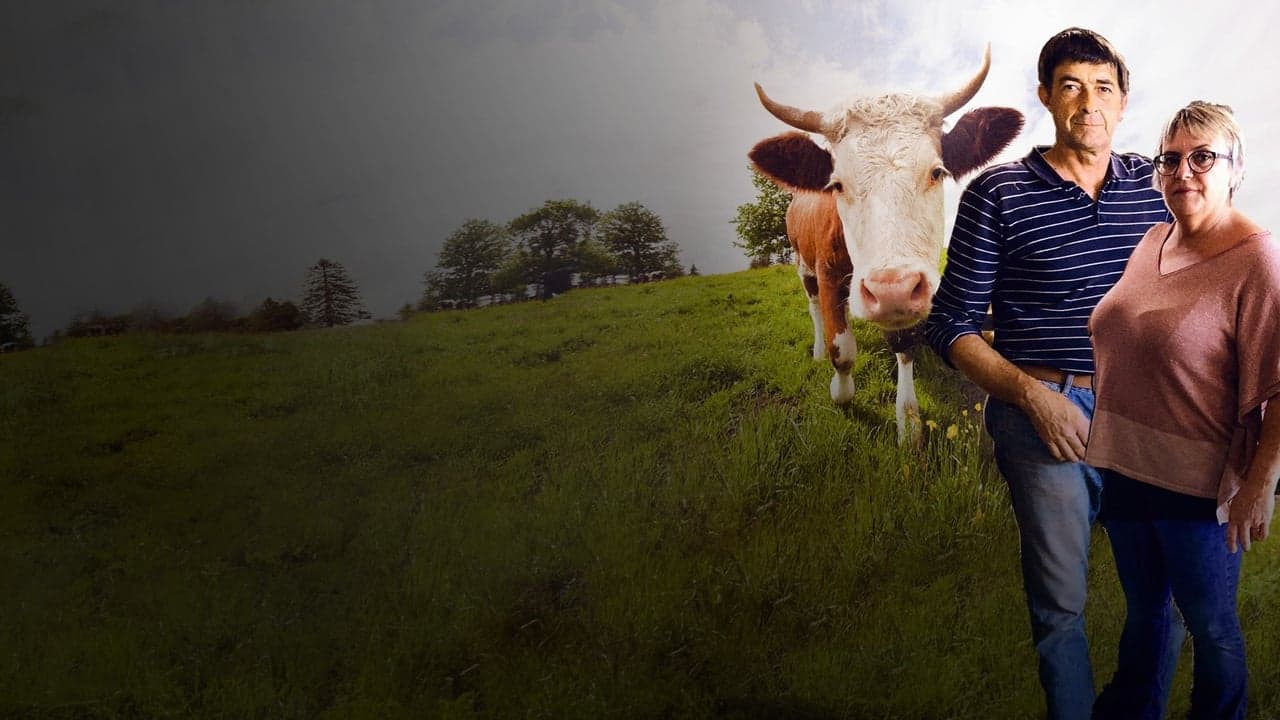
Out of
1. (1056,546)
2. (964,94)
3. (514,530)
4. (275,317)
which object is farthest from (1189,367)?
(275,317)

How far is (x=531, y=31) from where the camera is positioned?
98.3 inches

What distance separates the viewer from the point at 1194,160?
1.83 meters

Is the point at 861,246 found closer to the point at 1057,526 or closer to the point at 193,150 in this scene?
the point at 1057,526

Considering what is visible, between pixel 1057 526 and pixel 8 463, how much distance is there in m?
2.78

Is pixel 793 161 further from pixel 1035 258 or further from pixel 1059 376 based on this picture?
pixel 1059 376

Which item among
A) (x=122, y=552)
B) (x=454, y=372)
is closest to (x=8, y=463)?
(x=122, y=552)

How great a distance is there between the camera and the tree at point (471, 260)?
242cm

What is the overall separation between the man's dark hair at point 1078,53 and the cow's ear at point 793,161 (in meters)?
0.71

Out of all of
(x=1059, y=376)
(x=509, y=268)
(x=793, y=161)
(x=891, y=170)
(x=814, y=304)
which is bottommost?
(x=1059, y=376)

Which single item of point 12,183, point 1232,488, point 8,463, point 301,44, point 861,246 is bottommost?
point 1232,488

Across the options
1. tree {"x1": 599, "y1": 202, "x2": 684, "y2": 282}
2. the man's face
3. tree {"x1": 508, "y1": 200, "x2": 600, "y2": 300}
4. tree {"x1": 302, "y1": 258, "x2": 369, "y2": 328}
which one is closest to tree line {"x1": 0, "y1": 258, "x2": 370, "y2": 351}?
tree {"x1": 302, "y1": 258, "x2": 369, "y2": 328}

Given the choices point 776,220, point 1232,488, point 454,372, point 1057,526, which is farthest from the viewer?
point 776,220

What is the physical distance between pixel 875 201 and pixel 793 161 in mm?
385

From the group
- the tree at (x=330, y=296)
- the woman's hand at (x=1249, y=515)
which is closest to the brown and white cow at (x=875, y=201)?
the woman's hand at (x=1249, y=515)
